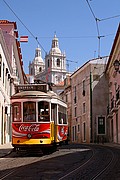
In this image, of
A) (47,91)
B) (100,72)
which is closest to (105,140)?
(100,72)

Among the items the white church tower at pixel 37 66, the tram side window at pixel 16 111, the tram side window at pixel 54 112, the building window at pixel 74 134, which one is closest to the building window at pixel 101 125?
the building window at pixel 74 134

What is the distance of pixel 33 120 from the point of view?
1650 cm

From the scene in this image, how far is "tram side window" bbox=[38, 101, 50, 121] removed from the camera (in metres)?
16.6

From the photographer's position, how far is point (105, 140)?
142 feet

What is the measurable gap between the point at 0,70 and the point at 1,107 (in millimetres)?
2930

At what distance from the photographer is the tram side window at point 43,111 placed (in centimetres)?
1664

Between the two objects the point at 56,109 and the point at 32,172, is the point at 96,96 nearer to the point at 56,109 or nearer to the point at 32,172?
the point at 56,109

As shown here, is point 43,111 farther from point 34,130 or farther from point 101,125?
point 101,125

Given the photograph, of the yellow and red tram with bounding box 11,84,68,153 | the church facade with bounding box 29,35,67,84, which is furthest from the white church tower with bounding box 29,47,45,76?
the yellow and red tram with bounding box 11,84,68,153

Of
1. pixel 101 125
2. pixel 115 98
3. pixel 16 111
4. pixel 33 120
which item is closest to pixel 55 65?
pixel 101 125

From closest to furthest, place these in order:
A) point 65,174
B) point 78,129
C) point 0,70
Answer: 1. point 65,174
2. point 0,70
3. point 78,129

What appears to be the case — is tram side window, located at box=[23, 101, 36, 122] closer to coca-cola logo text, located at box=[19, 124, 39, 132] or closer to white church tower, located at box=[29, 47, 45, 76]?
coca-cola logo text, located at box=[19, 124, 39, 132]

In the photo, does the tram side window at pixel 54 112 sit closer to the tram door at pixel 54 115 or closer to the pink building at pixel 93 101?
the tram door at pixel 54 115

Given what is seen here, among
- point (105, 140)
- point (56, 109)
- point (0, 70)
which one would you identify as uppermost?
point (0, 70)
